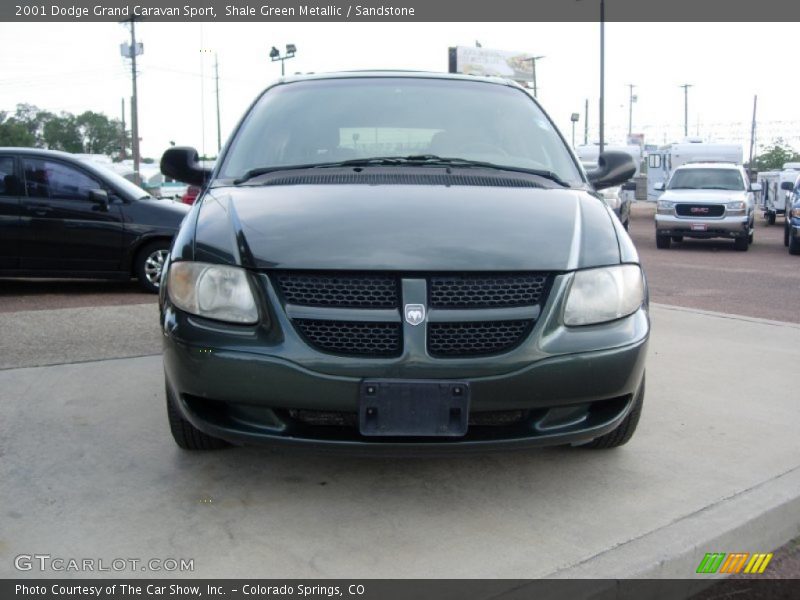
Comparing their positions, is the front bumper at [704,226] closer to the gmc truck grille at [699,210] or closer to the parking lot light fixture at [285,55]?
the gmc truck grille at [699,210]

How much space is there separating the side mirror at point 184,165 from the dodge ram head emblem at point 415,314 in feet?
6.44

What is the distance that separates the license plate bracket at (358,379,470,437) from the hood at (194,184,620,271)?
1.30ft

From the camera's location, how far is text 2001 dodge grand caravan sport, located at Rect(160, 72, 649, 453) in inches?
107

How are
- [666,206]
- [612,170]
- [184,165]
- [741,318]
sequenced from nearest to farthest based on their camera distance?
[184,165], [612,170], [741,318], [666,206]

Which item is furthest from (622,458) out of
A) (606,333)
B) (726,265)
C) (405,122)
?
(726,265)

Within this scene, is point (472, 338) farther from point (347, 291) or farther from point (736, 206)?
point (736, 206)

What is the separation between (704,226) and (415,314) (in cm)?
1616

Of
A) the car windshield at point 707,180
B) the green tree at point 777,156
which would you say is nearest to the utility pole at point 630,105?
the green tree at point 777,156

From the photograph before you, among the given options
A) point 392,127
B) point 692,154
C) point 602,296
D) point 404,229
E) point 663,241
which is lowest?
point 663,241

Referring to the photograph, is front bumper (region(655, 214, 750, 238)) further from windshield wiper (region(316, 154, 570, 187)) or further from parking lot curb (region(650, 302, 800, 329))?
windshield wiper (region(316, 154, 570, 187))

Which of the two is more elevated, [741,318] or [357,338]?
[357,338]

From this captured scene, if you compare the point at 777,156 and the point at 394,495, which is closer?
the point at 394,495

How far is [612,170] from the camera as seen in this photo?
450 centimetres

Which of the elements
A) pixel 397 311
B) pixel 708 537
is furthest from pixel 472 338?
pixel 708 537
